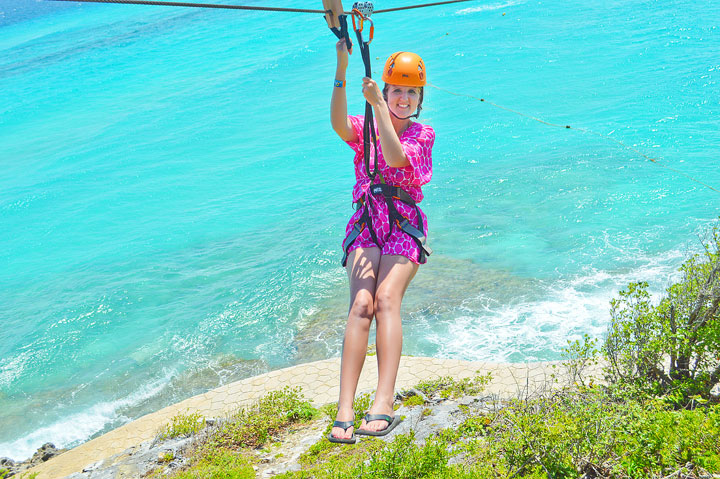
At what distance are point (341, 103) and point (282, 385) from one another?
568 centimetres

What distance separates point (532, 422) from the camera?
477 cm

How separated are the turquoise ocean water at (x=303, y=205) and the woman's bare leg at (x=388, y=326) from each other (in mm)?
5648

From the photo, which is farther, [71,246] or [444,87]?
[444,87]

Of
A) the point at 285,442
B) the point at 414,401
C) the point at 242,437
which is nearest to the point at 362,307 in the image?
the point at 414,401

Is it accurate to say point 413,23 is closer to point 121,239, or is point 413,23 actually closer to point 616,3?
point 616,3

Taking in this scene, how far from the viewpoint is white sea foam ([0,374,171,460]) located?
9.21m

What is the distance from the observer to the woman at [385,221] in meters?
3.97

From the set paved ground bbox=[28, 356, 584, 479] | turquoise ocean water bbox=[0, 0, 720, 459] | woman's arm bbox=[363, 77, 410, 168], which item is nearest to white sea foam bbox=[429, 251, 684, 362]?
turquoise ocean water bbox=[0, 0, 720, 459]

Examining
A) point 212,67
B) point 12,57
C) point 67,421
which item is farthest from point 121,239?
point 12,57

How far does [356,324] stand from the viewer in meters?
4.06

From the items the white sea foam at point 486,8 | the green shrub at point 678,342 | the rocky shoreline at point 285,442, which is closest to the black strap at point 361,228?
the rocky shoreline at point 285,442

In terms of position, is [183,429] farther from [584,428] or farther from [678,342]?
[678,342]

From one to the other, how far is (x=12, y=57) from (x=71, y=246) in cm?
2971

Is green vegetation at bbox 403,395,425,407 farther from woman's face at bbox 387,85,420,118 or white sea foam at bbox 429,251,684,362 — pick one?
woman's face at bbox 387,85,420,118
